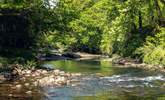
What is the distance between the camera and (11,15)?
45906 millimetres

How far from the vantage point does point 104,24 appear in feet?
218

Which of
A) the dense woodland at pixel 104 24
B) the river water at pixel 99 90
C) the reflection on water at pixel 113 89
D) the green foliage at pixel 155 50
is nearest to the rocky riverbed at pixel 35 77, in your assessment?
the river water at pixel 99 90

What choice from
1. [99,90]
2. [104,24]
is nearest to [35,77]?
[99,90]

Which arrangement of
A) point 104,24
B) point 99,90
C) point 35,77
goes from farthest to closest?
point 104,24
point 35,77
point 99,90

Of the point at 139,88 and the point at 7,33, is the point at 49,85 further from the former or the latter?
the point at 7,33

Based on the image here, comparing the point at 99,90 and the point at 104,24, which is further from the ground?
the point at 104,24

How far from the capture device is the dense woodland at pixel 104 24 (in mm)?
45812

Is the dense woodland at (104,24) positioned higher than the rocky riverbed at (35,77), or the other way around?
the dense woodland at (104,24)

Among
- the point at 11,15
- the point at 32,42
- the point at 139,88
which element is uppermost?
the point at 11,15

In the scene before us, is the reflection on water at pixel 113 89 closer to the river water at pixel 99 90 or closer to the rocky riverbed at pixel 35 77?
the river water at pixel 99 90

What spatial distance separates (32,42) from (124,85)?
69.9 ft

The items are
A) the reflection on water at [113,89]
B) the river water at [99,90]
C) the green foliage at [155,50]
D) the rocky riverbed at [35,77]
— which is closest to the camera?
the river water at [99,90]

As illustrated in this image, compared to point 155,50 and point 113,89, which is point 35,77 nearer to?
point 113,89

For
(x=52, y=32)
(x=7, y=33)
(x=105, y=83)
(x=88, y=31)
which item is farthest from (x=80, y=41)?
(x=105, y=83)
